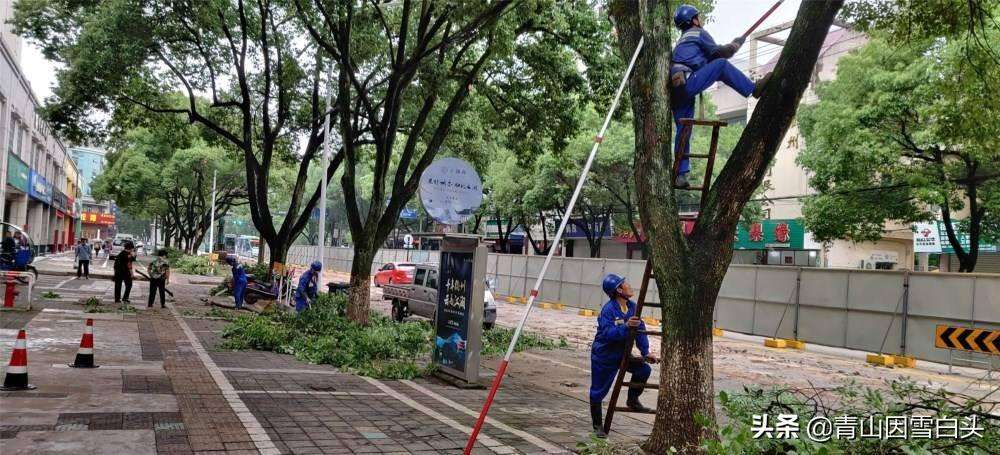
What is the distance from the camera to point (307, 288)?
1526 centimetres

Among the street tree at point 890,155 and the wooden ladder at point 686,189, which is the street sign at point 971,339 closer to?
the street tree at point 890,155

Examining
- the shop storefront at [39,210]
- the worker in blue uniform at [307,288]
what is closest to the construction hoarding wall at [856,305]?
the worker in blue uniform at [307,288]

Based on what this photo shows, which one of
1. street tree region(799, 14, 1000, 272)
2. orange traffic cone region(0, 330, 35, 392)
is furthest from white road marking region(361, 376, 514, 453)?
street tree region(799, 14, 1000, 272)

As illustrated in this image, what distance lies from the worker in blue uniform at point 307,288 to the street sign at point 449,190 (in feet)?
20.9

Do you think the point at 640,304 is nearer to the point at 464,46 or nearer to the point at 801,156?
the point at 464,46

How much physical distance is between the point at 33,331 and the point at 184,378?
524 cm

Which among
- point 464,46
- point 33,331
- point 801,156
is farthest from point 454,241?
point 801,156

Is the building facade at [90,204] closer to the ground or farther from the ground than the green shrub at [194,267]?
farther from the ground

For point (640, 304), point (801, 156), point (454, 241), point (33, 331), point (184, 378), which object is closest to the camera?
point (640, 304)

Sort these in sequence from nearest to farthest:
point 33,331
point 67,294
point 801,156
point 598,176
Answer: point 33,331, point 67,294, point 801,156, point 598,176

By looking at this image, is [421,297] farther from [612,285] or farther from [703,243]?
[703,243]

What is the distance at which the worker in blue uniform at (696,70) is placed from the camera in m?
5.30

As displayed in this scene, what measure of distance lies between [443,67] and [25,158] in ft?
103

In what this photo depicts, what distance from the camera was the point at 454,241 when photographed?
9.75 metres
